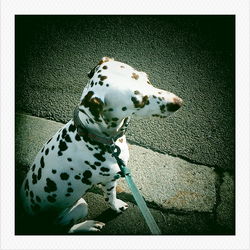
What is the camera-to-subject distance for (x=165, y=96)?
219 centimetres

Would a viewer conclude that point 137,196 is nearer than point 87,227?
Yes

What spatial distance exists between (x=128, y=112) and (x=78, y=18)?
356cm

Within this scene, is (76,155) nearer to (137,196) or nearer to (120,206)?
(137,196)

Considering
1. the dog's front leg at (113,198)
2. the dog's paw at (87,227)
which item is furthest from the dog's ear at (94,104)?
the dog's paw at (87,227)

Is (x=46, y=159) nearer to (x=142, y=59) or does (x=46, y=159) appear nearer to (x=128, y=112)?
(x=128, y=112)

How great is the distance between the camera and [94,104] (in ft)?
6.54

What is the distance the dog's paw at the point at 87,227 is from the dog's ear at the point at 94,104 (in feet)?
4.40

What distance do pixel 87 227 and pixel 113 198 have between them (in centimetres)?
43

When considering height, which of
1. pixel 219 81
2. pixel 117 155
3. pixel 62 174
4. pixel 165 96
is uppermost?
pixel 219 81

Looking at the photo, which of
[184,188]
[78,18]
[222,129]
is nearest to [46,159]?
[184,188]

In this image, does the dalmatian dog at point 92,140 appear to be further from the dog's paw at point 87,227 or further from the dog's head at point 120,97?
the dog's paw at point 87,227

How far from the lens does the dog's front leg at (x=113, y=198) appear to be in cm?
263

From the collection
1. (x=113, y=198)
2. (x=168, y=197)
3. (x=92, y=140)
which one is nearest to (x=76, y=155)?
(x=92, y=140)

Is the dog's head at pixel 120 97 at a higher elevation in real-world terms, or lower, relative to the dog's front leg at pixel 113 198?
higher
